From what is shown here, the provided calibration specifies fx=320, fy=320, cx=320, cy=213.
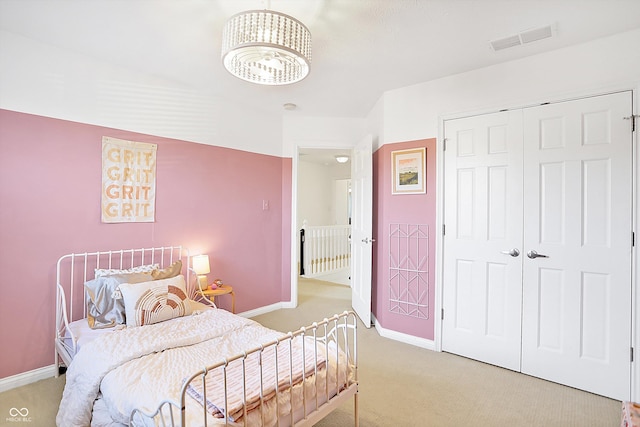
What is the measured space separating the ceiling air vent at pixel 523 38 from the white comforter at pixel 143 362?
273 centimetres

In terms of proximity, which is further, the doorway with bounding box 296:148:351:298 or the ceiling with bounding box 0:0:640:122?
the doorway with bounding box 296:148:351:298

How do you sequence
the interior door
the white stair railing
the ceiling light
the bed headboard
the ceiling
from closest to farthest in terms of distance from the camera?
the ceiling light
the ceiling
the bed headboard
the interior door
the white stair railing

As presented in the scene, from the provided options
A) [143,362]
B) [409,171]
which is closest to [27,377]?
[143,362]

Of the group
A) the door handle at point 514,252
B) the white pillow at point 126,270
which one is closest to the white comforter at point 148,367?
the white pillow at point 126,270

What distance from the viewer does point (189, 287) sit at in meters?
3.39

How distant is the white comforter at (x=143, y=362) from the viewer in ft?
5.13

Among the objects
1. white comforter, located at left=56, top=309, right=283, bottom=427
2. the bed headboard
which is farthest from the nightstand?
white comforter, located at left=56, top=309, right=283, bottom=427

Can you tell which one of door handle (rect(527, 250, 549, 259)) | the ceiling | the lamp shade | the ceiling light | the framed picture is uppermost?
the ceiling

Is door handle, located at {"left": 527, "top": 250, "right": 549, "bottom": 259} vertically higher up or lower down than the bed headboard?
higher up

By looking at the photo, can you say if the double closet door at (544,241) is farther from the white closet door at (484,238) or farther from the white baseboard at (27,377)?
the white baseboard at (27,377)

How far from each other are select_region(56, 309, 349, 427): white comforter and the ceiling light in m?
1.71

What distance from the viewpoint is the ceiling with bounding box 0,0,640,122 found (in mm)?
2010

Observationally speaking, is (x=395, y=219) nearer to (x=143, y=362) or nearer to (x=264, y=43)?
(x=264, y=43)

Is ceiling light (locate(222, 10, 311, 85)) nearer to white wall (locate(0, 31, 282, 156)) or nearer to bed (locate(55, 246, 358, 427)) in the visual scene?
bed (locate(55, 246, 358, 427))
